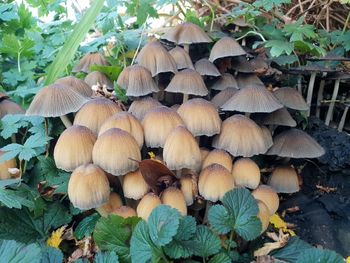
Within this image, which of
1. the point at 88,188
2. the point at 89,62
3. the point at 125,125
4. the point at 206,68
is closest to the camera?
the point at 88,188

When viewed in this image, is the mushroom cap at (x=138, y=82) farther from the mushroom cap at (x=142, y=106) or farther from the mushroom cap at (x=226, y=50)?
the mushroom cap at (x=226, y=50)

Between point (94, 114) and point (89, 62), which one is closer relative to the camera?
point (94, 114)

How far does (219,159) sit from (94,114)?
471mm

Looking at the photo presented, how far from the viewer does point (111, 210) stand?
1.35 metres

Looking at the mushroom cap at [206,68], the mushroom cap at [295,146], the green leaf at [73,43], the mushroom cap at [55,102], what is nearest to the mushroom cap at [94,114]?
the mushroom cap at [55,102]

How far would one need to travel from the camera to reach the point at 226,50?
175 centimetres

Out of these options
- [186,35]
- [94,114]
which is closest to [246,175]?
[94,114]

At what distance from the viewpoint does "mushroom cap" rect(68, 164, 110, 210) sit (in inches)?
47.8

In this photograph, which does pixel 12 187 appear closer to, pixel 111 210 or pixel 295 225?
pixel 111 210

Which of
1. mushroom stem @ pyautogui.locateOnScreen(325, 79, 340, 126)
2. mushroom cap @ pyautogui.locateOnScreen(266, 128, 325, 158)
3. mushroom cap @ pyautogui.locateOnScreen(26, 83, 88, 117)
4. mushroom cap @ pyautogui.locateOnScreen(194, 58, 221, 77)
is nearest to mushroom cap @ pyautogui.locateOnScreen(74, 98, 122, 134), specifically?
mushroom cap @ pyautogui.locateOnScreen(26, 83, 88, 117)

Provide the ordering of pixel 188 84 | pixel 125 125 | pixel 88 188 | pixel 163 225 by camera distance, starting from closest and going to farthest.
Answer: pixel 163 225 → pixel 88 188 → pixel 125 125 → pixel 188 84

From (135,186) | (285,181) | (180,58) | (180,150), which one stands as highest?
(180,58)

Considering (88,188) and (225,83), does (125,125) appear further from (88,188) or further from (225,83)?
(225,83)

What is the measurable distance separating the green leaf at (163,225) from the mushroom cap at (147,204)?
0.13 meters
